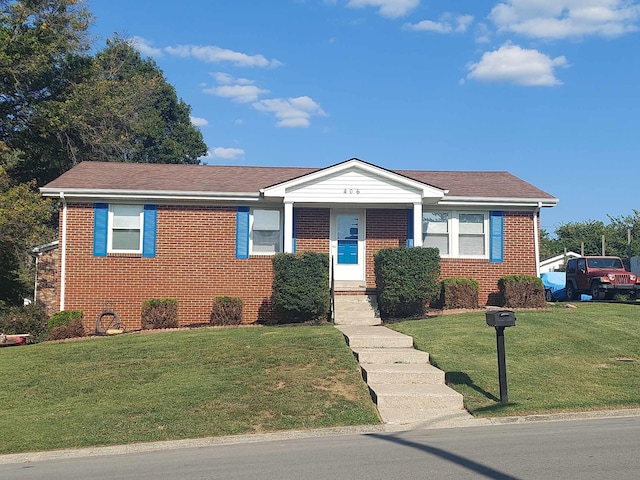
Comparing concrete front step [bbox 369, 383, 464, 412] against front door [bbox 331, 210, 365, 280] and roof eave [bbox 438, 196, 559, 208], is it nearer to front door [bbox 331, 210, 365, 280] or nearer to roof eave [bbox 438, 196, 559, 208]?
Result: front door [bbox 331, 210, 365, 280]

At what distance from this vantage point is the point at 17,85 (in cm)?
2209

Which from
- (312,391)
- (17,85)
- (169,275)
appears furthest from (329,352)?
(17,85)

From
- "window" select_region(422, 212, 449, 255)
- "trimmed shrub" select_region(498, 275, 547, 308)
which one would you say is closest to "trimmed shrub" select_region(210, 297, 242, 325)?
"window" select_region(422, 212, 449, 255)

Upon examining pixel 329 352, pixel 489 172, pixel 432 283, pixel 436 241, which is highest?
pixel 489 172

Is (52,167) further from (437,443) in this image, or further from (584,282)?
(437,443)

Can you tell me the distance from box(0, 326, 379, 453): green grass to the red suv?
13.0m

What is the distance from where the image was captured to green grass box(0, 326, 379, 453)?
8.30 metres

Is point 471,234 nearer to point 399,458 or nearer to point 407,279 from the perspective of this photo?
point 407,279

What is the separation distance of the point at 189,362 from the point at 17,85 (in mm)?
15682

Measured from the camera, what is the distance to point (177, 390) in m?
9.72

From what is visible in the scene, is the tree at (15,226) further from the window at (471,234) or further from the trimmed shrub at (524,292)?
the trimmed shrub at (524,292)

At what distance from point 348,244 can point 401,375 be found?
8.48m

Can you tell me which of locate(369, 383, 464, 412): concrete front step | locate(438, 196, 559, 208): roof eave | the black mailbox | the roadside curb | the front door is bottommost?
the roadside curb

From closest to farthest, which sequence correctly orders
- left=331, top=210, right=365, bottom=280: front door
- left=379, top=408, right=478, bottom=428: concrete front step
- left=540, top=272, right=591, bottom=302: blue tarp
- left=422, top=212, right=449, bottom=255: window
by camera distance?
left=379, top=408, right=478, bottom=428: concrete front step, left=331, top=210, right=365, bottom=280: front door, left=422, top=212, right=449, bottom=255: window, left=540, top=272, right=591, bottom=302: blue tarp
